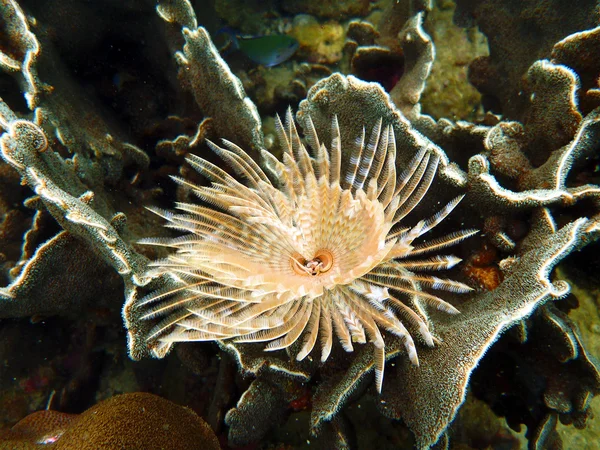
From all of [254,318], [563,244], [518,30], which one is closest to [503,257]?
[563,244]

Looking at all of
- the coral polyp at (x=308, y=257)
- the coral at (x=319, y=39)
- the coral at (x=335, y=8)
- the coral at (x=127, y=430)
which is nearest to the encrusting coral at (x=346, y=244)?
the coral polyp at (x=308, y=257)

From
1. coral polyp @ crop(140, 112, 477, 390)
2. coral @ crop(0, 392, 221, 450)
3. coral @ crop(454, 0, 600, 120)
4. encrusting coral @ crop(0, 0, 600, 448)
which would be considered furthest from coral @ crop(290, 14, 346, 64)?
coral @ crop(0, 392, 221, 450)

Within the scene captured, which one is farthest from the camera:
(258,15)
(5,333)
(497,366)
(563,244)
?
(258,15)

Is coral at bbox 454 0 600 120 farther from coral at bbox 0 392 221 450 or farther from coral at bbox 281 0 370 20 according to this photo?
coral at bbox 0 392 221 450

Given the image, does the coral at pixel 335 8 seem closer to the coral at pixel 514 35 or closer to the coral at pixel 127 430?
the coral at pixel 514 35

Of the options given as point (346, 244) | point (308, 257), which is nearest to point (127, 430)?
point (308, 257)

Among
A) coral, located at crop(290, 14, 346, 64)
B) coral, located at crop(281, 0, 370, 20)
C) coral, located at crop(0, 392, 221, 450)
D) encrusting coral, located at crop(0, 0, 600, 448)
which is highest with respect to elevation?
coral, located at crop(281, 0, 370, 20)

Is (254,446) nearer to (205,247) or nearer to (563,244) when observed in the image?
(205,247)

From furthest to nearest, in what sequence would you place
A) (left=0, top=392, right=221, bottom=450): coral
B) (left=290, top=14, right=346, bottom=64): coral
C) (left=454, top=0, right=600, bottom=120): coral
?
(left=290, top=14, right=346, bottom=64): coral, (left=454, top=0, right=600, bottom=120): coral, (left=0, top=392, right=221, bottom=450): coral
